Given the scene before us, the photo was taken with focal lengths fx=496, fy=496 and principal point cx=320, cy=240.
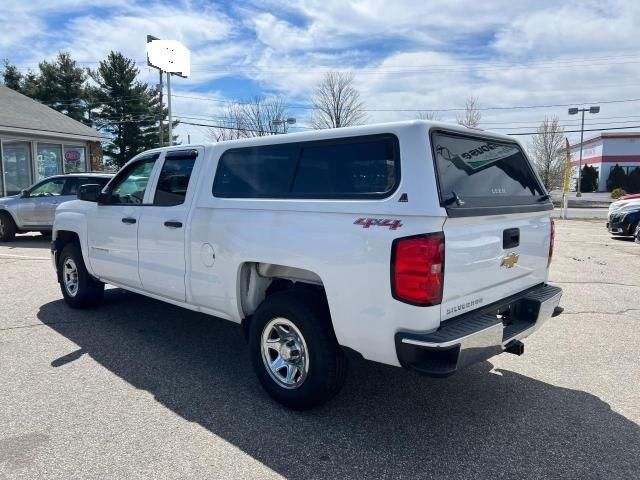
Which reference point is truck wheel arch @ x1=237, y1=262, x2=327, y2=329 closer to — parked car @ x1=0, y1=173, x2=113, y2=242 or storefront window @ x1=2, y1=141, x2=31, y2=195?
parked car @ x1=0, y1=173, x2=113, y2=242

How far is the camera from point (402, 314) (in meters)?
2.91

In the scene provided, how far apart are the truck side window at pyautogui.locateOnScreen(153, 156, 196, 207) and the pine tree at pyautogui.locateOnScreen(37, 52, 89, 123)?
47486mm

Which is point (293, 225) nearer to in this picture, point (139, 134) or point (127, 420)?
point (127, 420)

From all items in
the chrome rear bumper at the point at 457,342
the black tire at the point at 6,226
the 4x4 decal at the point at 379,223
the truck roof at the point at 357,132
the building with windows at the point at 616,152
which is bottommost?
the black tire at the point at 6,226

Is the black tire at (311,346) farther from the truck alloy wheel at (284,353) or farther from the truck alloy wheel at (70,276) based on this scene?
the truck alloy wheel at (70,276)

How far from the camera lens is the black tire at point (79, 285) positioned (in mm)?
5996

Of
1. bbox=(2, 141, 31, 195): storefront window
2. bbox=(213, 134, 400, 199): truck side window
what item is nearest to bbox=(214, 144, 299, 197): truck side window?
bbox=(213, 134, 400, 199): truck side window

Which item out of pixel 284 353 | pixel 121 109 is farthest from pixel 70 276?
pixel 121 109

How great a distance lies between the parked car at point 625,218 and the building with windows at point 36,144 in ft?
66.0

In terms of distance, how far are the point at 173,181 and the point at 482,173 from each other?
2772 millimetres

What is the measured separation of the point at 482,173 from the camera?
3527 mm

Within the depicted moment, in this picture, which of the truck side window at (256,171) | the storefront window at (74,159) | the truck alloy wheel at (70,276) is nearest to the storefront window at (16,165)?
the storefront window at (74,159)

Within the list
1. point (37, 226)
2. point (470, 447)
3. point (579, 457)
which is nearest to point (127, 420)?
point (470, 447)

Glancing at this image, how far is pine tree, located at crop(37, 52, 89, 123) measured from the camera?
45.0 metres
